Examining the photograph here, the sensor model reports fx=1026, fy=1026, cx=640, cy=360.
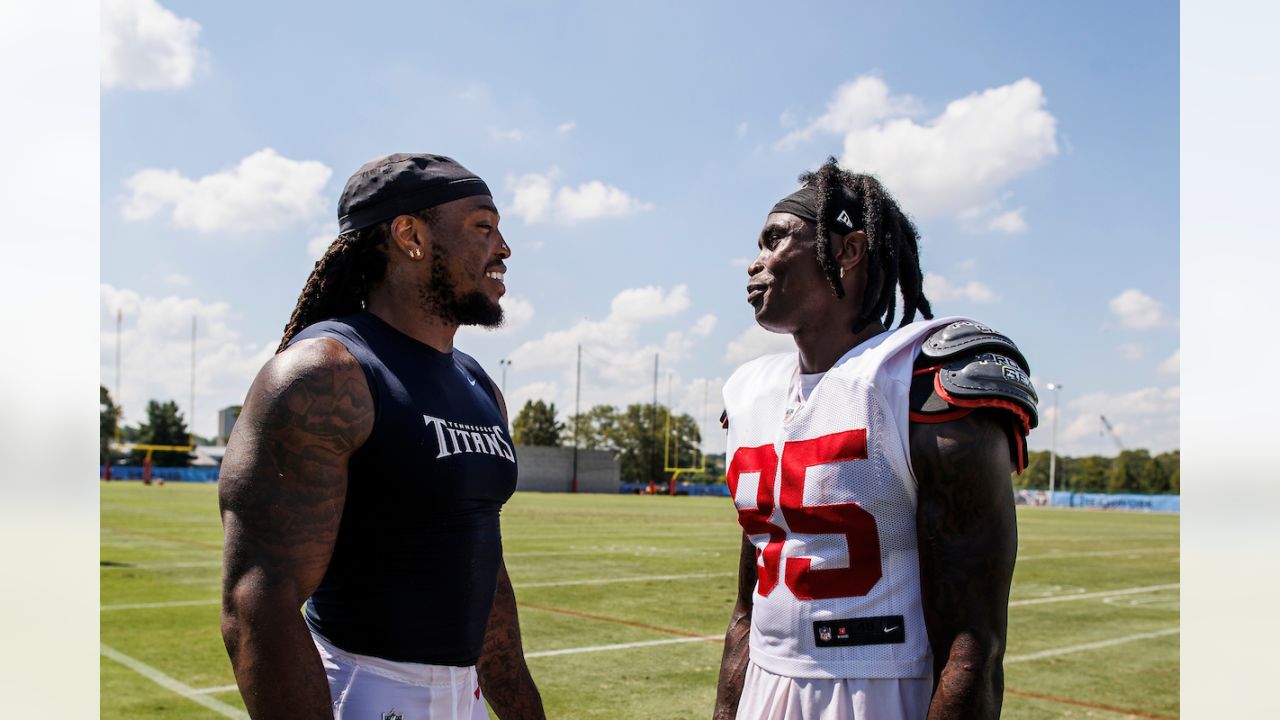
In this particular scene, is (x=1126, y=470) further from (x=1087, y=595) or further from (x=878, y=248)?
(x=878, y=248)

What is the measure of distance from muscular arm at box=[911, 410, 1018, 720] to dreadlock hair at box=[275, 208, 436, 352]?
1.37m

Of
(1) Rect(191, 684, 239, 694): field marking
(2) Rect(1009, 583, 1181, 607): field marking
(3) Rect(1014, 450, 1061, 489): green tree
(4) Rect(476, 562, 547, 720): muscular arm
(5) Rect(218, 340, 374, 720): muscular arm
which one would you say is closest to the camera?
(5) Rect(218, 340, 374, 720): muscular arm

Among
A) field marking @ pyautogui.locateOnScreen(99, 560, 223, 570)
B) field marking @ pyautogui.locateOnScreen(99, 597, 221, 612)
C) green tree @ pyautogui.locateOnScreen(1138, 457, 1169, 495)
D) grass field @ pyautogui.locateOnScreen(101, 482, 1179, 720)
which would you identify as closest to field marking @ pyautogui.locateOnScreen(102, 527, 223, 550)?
grass field @ pyautogui.locateOnScreen(101, 482, 1179, 720)

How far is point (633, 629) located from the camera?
8828 millimetres

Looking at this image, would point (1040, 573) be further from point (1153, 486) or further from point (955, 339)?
point (1153, 486)

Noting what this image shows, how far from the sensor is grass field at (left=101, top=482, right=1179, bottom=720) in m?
6.45

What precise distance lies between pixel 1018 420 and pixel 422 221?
1.49 meters

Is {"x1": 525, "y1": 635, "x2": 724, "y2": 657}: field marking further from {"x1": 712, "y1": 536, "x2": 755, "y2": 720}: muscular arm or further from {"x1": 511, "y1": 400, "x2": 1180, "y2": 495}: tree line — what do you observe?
{"x1": 511, "y1": 400, "x2": 1180, "y2": 495}: tree line

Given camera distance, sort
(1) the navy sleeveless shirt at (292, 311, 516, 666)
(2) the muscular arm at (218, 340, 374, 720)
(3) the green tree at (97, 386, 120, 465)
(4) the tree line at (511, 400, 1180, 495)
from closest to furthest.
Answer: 1. (2) the muscular arm at (218, 340, 374, 720)
2. (1) the navy sleeveless shirt at (292, 311, 516, 666)
3. (3) the green tree at (97, 386, 120, 465)
4. (4) the tree line at (511, 400, 1180, 495)

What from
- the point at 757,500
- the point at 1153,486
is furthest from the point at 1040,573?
the point at 1153,486

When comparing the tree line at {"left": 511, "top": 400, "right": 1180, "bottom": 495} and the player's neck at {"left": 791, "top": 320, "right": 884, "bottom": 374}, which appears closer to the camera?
the player's neck at {"left": 791, "top": 320, "right": 884, "bottom": 374}

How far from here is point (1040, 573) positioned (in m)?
15.0

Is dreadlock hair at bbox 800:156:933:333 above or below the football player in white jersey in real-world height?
above

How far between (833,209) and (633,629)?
22.1ft
